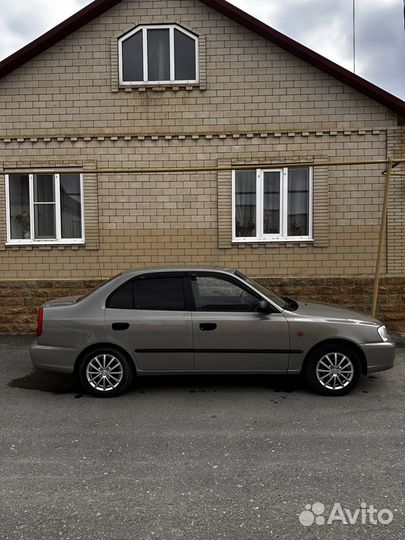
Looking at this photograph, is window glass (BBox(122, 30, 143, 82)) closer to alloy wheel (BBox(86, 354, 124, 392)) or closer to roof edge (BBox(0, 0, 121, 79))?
roof edge (BBox(0, 0, 121, 79))

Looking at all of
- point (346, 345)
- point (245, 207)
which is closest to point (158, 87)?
point (245, 207)

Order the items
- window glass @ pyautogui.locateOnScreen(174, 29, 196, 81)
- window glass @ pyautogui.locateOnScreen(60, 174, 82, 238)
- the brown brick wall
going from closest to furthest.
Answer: the brown brick wall, window glass @ pyautogui.locateOnScreen(174, 29, 196, 81), window glass @ pyautogui.locateOnScreen(60, 174, 82, 238)

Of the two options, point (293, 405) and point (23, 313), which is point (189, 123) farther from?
point (293, 405)

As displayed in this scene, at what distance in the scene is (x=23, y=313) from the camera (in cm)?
904

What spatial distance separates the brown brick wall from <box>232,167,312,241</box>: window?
102cm

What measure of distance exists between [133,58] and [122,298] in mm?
5834

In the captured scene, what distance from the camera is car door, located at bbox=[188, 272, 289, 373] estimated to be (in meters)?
5.29

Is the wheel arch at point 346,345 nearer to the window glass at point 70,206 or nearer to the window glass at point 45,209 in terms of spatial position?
the window glass at point 70,206

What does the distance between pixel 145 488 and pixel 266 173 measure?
7.05 metres

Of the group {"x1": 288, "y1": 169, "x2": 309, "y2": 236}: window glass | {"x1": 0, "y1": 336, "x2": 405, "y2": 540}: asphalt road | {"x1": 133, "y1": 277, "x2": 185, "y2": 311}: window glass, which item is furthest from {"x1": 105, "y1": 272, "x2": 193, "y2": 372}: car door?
{"x1": 288, "y1": 169, "x2": 309, "y2": 236}: window glass

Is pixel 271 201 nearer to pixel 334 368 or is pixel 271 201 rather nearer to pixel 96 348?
pixel 334 368

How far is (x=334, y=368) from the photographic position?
5.30 m

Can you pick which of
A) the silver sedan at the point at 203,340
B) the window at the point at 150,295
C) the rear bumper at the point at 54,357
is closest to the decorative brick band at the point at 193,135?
the window at the point at 150,295

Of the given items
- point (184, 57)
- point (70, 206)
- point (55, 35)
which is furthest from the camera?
point (70, 206)
